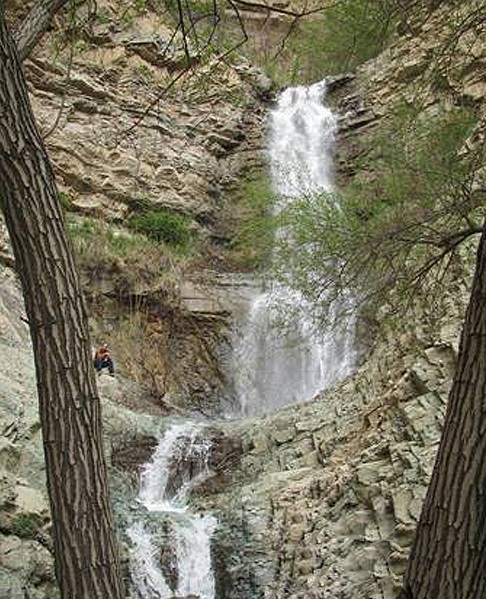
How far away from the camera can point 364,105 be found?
21.6 metres

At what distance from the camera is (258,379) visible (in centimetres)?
1614

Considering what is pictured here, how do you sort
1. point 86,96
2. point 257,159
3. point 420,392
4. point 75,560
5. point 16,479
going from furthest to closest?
point 257,159
point 86,96
point 420,392
point 16,479
point 75,560

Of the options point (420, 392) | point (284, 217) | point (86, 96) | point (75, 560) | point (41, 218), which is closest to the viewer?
point (75, 560)

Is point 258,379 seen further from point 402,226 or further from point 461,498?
point 461,498

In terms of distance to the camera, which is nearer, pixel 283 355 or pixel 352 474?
pixel 352 474

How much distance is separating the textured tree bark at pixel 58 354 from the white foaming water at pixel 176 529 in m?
5.98

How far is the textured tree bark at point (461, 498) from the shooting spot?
2.12 metres

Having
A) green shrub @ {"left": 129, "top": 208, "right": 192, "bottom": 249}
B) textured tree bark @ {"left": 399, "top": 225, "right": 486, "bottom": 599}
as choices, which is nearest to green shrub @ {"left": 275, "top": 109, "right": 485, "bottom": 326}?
textured tree bark @ {"left": 399, "top": 225, "right": 486, "bottom": 599}

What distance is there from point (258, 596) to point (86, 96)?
1537 cm

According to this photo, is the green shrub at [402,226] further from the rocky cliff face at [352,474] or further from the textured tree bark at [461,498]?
the textured tree bark at [461,498]

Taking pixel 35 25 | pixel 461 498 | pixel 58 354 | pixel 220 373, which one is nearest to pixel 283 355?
pixel 220 373

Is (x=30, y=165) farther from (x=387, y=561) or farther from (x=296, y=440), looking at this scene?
(x=296, y=440)

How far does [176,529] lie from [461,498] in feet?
23.0

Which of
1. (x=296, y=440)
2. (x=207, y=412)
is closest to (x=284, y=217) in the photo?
(x=296, y=440)
